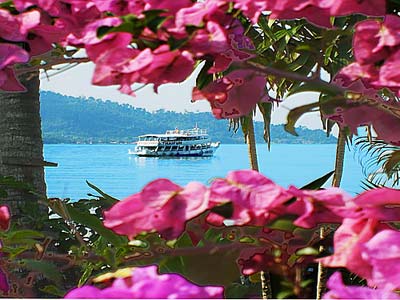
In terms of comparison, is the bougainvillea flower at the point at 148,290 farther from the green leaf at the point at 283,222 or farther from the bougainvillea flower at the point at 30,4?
the bougainvillea flower at the point at 30,4

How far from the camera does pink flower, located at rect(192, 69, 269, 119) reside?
700mm

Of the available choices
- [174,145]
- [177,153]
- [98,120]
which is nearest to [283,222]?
[177,153]

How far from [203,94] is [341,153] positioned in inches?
88.2

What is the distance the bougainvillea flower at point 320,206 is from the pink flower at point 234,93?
0.56ft

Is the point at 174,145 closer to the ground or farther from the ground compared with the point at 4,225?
closer to the ground

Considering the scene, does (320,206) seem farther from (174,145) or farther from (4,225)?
(174,145)

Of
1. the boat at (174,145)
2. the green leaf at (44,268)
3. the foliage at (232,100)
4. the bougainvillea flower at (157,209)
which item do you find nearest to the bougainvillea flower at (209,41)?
the foliage at (232,100)

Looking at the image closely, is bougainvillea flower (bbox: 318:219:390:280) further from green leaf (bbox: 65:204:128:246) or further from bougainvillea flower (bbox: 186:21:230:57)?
green leaf (bbox: 65:204:128:246)

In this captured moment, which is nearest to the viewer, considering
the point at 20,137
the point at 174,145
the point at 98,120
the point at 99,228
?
the point at 99,228

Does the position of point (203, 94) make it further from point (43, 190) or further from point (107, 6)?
point (43, 190)

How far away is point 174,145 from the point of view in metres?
11.7

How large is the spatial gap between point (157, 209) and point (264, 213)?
0.24 ft

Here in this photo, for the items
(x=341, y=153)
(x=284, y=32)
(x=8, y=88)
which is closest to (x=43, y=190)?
(x=284, y=32)

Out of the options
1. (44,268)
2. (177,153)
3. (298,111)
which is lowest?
(177,153)
